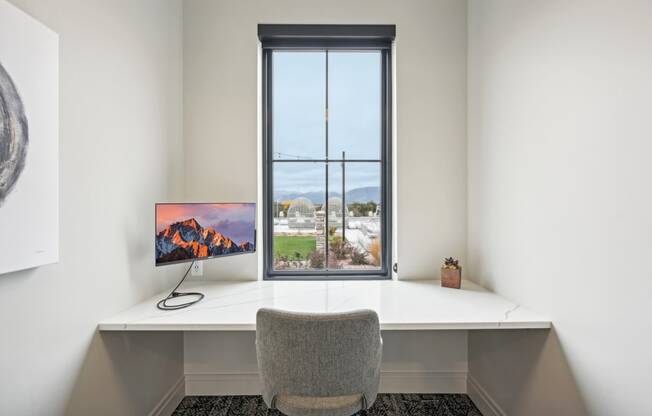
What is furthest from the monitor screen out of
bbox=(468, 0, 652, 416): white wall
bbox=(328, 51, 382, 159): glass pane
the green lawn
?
bbox=(468, 0, 652, 416): white wall

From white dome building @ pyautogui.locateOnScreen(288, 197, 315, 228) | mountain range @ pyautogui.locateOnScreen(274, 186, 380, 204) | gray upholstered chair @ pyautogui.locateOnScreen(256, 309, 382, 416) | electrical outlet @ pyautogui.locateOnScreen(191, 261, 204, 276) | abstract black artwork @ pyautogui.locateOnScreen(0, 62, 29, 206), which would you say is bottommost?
gray upholstered chair @ pyautogui.locateOnScreen(256, 309, 382, 416)

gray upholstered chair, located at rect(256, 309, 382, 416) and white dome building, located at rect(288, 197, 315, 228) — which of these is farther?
white dome building, located at rect(288, 197, 315, 228)

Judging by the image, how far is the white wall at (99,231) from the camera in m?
1.07

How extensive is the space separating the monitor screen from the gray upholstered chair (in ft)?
2.29

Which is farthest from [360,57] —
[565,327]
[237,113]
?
[565,327]

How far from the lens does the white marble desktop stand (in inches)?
54.1

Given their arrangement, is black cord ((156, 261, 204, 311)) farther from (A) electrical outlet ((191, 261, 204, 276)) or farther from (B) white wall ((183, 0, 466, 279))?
(B) white wall ((183, 0, 466, 279))

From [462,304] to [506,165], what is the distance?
0.75 m

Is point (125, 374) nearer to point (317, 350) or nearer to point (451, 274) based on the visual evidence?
point (317, 350)

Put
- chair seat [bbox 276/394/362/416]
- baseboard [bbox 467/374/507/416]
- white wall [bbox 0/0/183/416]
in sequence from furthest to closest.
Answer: baseboard [bbox 467/374/507/416] < chair seat [bbox 276/394/362/416] < white wall [bbox 0/0/183/416]

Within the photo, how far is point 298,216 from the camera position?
7.59 ft

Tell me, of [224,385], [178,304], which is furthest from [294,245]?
[224,385]

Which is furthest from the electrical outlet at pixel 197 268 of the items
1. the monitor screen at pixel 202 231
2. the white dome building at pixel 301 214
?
the white dome building at pixel 301 214

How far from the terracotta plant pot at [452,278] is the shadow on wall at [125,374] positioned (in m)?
1.67
